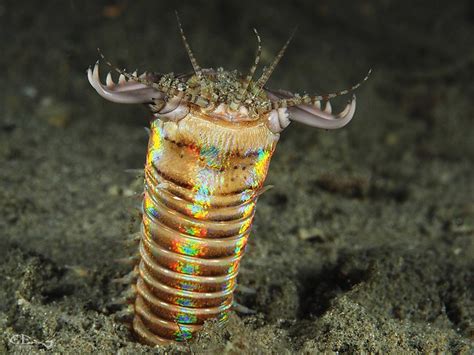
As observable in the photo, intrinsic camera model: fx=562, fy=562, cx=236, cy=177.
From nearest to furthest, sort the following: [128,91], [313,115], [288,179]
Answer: [128,91] < [313,115] < [288,179]

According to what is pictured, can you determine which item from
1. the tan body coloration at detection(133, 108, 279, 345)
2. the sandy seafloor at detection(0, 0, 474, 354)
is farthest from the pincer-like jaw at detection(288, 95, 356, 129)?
the sandy seafloor at detection(0, 0, 474, 354)

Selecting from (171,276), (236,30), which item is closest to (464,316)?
(171,276)

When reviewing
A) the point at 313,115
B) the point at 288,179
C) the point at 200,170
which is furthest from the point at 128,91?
the point at 288,179

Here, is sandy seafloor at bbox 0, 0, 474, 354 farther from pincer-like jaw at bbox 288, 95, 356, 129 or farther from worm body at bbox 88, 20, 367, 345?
pincer-like jaw at bbox 288, 95, 356, 129

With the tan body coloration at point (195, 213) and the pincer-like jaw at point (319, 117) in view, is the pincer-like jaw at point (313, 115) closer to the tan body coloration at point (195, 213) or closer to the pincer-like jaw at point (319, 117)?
the pincer-like jaw at point (319, 117)

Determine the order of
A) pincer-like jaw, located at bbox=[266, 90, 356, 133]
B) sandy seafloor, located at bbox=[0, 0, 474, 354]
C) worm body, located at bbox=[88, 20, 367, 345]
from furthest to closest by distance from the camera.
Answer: sandy seafloor, located at bbox=[0, 0, 474, 354], pincer-like jaw, located at bbox=[266, 90, 356, 133], worm body, located at bbox=[88, 20, 367, 345]

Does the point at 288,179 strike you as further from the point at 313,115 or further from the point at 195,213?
the point at 195,213

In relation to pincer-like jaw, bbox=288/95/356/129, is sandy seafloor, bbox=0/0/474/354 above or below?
below
